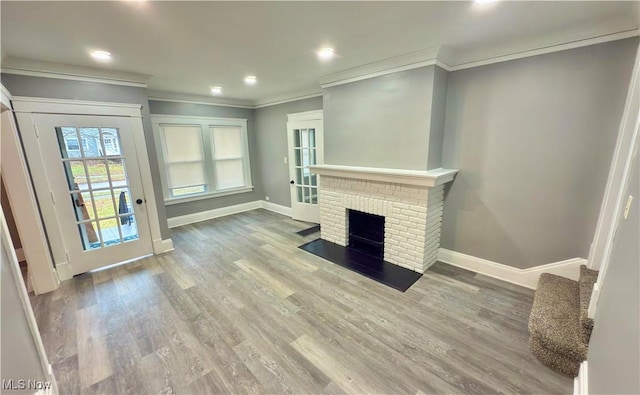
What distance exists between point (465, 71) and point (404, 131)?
2.97 ft

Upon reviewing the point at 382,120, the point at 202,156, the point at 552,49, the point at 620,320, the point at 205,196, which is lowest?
the point at 205,196

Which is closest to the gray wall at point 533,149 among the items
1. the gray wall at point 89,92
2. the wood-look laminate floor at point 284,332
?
the wood-look laminate floor at point 284,332

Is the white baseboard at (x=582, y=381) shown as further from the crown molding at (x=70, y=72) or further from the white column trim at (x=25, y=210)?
the crown molding at (x=70, y=72)

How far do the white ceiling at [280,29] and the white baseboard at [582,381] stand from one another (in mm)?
2450

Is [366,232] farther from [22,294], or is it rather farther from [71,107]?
[71,107]

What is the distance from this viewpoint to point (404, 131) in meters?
2.98

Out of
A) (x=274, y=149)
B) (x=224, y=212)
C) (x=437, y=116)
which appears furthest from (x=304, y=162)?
(x=437, y=116)

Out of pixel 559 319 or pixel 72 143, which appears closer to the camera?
pixel 559 319

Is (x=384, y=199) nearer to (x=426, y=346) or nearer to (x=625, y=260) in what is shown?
(x=426, y=346)

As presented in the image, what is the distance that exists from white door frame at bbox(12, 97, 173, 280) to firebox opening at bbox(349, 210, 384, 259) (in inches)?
115

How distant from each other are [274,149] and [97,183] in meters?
3.08

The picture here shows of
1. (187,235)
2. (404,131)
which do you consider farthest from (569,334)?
(187,235)

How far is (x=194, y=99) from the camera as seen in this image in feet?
15.4

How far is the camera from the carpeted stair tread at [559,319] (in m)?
1.71
